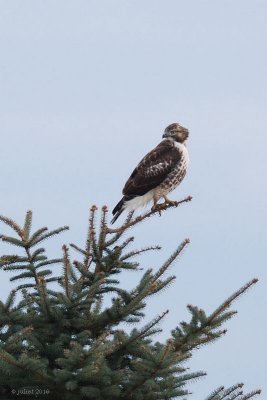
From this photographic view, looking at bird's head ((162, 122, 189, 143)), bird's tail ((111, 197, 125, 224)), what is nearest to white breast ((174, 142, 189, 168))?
bird's head ((162, 122, 189, 143))

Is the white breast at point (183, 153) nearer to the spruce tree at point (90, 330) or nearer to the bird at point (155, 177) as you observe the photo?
the bird at point (155, 177)

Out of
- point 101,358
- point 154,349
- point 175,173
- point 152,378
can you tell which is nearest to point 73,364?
point 101,358

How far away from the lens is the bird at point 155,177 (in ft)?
41.8

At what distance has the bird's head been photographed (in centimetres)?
1366

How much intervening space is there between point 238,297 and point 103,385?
1.39 m

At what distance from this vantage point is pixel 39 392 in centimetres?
742

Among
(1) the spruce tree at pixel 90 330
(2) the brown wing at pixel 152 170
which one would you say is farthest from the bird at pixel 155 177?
(1) the spruce tree at pixel 90 330

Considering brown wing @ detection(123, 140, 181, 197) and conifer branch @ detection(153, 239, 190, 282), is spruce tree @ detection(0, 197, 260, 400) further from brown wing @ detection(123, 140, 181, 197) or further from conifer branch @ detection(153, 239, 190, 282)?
brown wing @ detection(123, 140, 181, 197)

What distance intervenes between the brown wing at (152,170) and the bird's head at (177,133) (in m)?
0.30

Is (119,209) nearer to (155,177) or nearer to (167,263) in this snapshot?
(155,177)

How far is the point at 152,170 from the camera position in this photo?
42.8ft

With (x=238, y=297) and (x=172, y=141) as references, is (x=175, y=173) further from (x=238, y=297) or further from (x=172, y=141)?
(x=238, y=297)

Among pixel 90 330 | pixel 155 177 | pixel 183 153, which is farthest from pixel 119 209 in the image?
pixel 90 330

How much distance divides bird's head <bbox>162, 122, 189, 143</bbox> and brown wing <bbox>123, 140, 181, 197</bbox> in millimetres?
297
